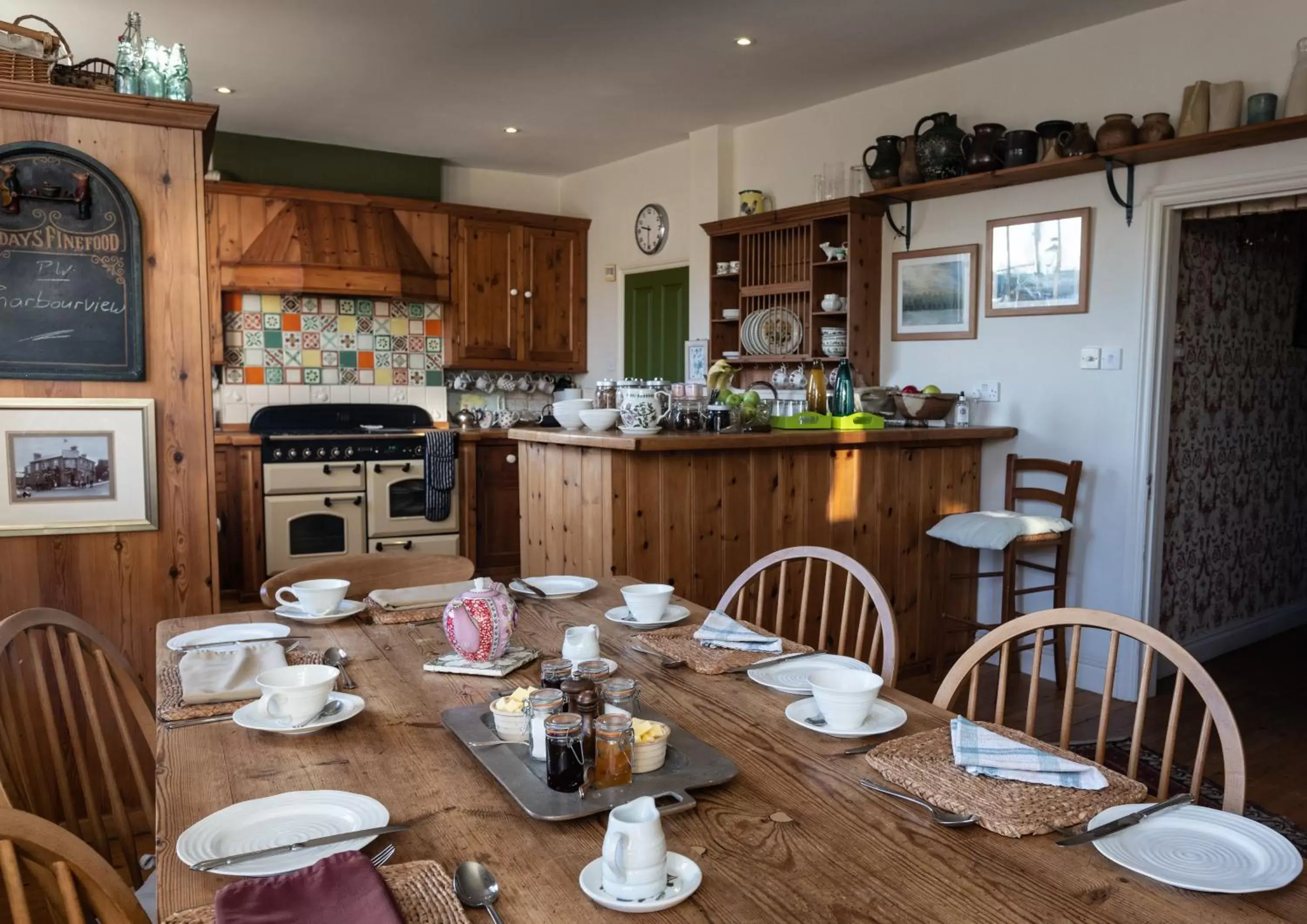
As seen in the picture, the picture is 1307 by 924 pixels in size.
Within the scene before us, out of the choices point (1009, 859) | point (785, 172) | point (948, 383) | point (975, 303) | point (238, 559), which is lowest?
point (238, 559)

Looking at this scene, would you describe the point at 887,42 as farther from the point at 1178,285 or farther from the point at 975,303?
the point at 1178,285

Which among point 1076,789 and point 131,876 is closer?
point 1076,789

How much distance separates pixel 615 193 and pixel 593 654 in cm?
538

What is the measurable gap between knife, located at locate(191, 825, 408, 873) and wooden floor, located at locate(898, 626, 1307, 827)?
2.45 m

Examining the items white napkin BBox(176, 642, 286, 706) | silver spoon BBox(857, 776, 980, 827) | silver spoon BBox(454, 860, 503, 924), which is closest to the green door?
white napkin BBox(176, 642, 286, 706)

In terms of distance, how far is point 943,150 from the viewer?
4262mm

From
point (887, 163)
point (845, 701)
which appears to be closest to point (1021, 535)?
point (887, 163)

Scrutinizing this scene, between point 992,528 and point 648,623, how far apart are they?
223 centimetres

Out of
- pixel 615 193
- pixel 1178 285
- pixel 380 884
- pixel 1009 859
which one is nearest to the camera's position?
pixel 380 884

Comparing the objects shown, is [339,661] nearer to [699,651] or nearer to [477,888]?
[699,651]

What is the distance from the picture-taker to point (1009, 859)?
39.8 inches

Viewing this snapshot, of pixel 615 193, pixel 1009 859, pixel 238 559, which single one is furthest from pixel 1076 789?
pixel 615 193

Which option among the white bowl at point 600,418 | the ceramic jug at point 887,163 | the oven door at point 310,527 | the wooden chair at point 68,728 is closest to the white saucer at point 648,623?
the wooden chair at point 68,728

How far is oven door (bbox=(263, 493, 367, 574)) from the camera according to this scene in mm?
5359
